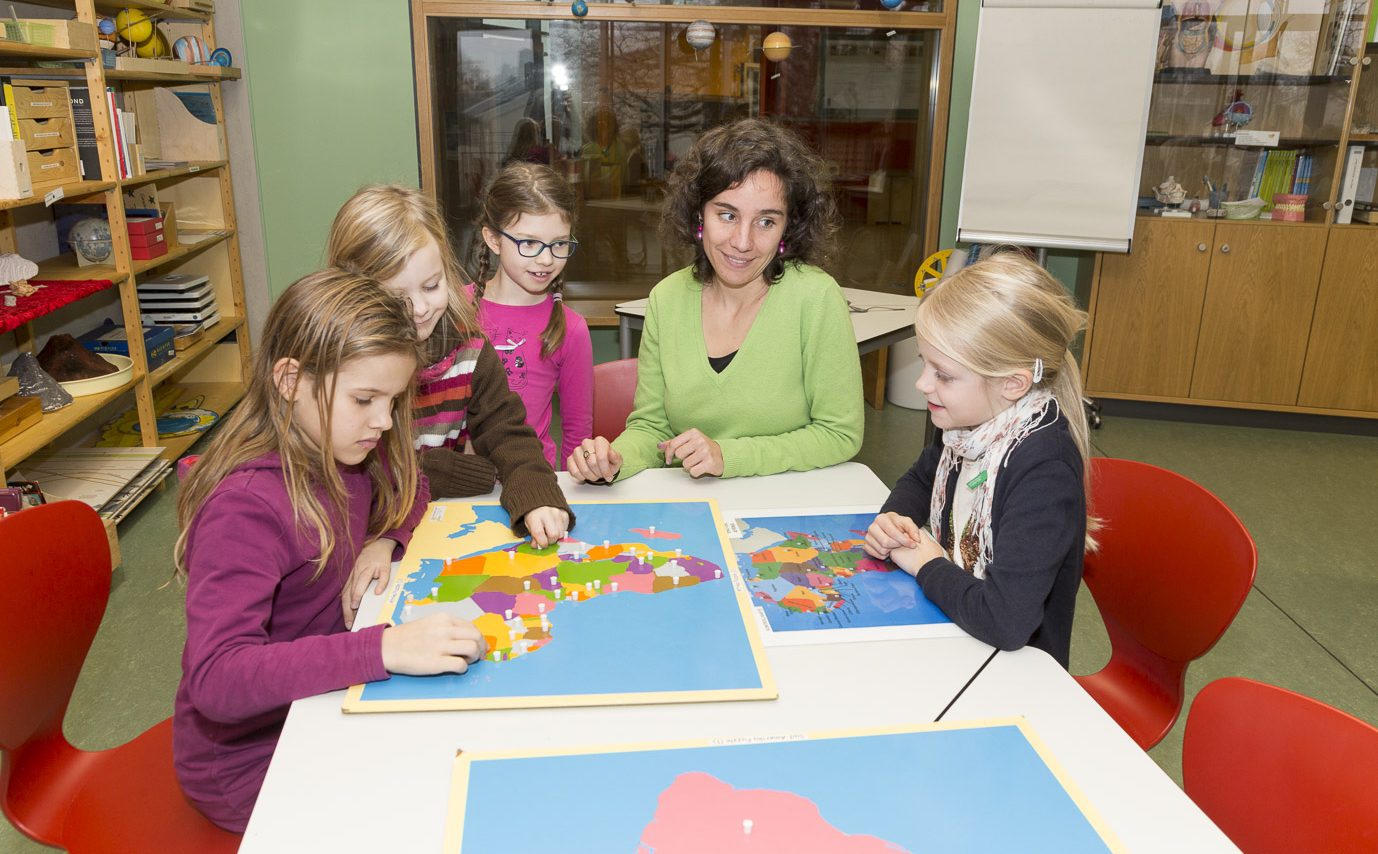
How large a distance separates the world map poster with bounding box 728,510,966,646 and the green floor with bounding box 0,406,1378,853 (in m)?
1.19

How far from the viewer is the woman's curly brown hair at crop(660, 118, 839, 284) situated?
1808mm

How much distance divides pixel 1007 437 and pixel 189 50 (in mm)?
3771

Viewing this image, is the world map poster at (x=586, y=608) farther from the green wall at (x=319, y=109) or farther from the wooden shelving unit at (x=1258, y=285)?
the wooden shelving unit at (x=1258, y=285)

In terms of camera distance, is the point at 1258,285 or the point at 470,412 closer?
the point at 470,412

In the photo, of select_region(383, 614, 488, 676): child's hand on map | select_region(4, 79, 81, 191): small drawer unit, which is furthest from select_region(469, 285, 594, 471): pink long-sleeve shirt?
select_region(4, 79, 81, 191): small drawer unit

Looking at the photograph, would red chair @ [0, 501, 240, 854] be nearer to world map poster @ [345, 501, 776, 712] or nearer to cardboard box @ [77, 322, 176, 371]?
world map poster @ [345, 501, 776, 712]

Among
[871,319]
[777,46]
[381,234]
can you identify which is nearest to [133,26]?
[777,46]

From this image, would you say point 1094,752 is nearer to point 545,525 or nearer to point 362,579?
point 545,525

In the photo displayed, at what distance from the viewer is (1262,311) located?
4.16 m

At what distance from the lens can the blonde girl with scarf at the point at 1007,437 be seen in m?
1.20

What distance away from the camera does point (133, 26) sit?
11.5 feet

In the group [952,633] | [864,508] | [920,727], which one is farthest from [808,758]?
[864,508]

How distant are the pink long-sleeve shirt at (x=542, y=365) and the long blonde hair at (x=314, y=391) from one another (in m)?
0.81

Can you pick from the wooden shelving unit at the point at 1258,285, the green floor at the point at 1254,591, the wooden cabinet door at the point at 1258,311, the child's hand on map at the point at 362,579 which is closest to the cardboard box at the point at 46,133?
the green floor at the point at 1254,591
